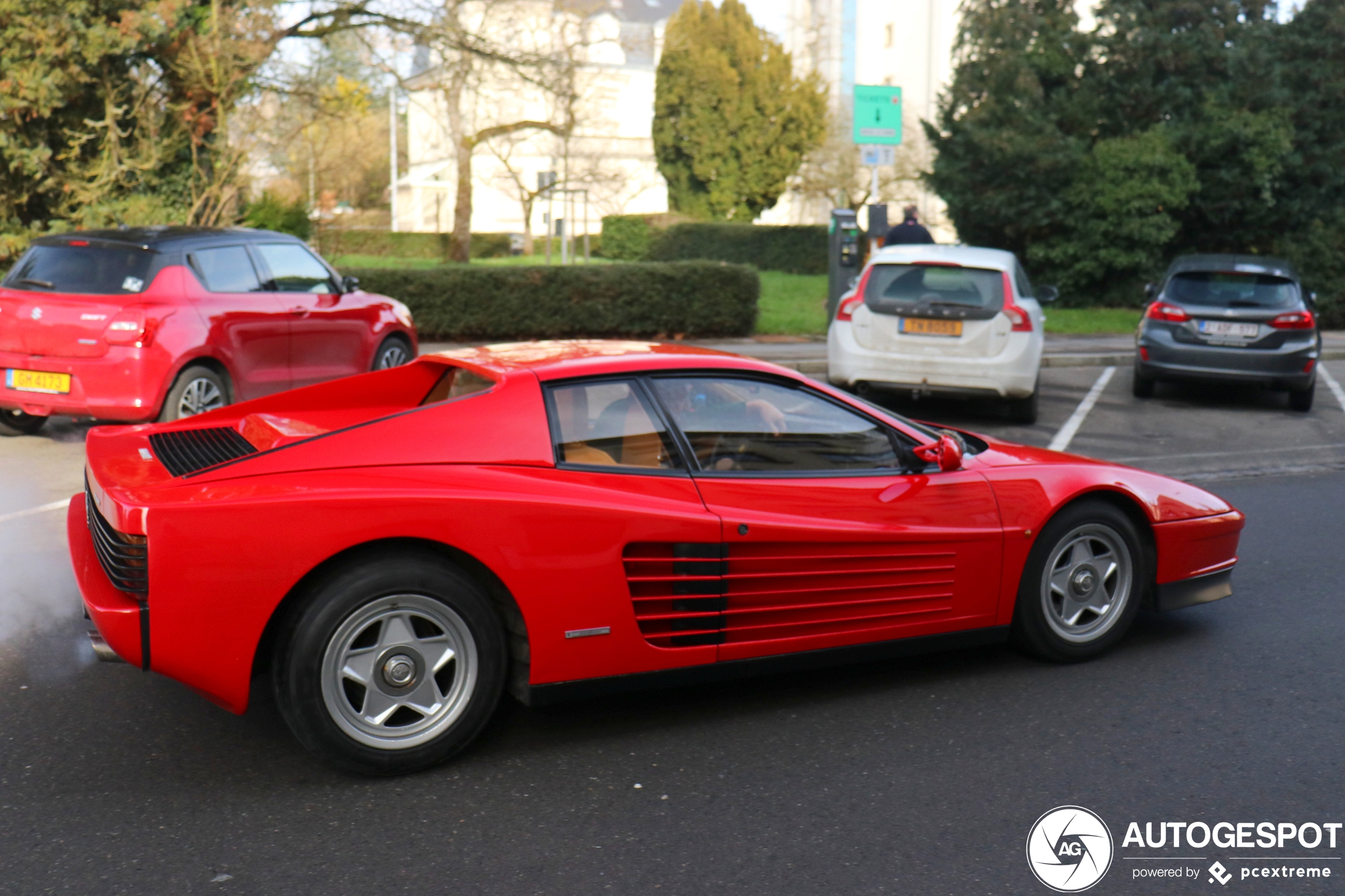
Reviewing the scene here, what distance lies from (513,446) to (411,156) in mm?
71225

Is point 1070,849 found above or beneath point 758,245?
beneath

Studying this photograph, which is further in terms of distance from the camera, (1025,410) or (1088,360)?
(1088,360)

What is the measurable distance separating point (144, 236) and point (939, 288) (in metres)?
6.53

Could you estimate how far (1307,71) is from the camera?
23688mm

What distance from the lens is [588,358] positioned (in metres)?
4.39

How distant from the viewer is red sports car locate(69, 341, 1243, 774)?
144 inches

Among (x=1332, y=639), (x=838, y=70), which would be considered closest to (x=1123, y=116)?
(x=1332, y=639)

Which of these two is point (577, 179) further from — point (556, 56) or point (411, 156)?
point (411, 156)

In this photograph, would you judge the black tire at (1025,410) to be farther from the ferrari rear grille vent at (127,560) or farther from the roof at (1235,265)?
the ferrari rear grille vent at (127,560)

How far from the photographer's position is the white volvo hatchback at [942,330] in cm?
1106

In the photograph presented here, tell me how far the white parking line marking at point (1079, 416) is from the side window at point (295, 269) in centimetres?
611

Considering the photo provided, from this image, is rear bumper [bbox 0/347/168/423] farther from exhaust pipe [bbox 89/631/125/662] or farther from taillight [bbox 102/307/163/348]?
exhaust pipe [bbox 89/631/125/662]

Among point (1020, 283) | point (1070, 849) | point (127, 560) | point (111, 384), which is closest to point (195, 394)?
point (111, 384)

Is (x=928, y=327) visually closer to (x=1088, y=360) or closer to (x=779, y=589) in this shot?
(x=1088, y=360)
